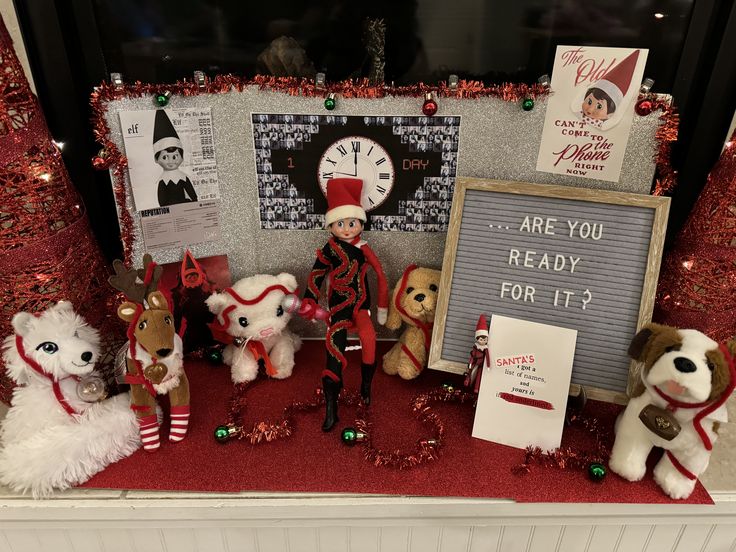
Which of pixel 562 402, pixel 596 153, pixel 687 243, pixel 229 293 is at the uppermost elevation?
pixel 596 153

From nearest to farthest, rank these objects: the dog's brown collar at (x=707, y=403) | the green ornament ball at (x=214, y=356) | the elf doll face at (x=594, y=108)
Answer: the dog's brown collar at (x=707, y=403) < the elf doll face at (x=594, y=108) < the green ornament ball at (x=214, y=356)

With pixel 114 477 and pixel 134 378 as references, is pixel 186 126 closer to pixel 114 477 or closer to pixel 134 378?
pixel 134 378

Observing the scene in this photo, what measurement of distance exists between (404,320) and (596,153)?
0.52 meters

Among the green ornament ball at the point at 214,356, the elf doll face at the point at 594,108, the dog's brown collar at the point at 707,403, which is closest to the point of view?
the dog's brown collar at the point at 707,403

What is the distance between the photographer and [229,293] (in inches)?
42.0

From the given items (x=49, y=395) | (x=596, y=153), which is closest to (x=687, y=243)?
(x=596, y=153)

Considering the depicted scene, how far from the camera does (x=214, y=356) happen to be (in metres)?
1.16

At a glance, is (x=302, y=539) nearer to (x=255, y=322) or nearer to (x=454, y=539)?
(x=454, y=539)

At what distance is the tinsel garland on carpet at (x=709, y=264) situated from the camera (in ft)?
3.02

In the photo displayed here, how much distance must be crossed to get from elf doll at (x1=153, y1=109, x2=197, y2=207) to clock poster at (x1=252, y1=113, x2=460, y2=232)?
152mm

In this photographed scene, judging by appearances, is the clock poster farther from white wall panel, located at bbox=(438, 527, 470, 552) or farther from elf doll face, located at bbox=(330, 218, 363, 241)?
white wall panel, located at bbox=(438, 527, 470, 552)

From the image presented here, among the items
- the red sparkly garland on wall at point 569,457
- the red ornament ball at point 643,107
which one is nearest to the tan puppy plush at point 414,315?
the red sparkly garland on wall at point 569,457

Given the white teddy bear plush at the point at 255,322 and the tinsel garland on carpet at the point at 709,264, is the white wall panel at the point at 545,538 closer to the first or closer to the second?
the tinsel garland on carpet at the point at 709,264

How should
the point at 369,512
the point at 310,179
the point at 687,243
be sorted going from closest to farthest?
1. the point at 369,512
2. the point at 687,243
3. the point at 310,179
